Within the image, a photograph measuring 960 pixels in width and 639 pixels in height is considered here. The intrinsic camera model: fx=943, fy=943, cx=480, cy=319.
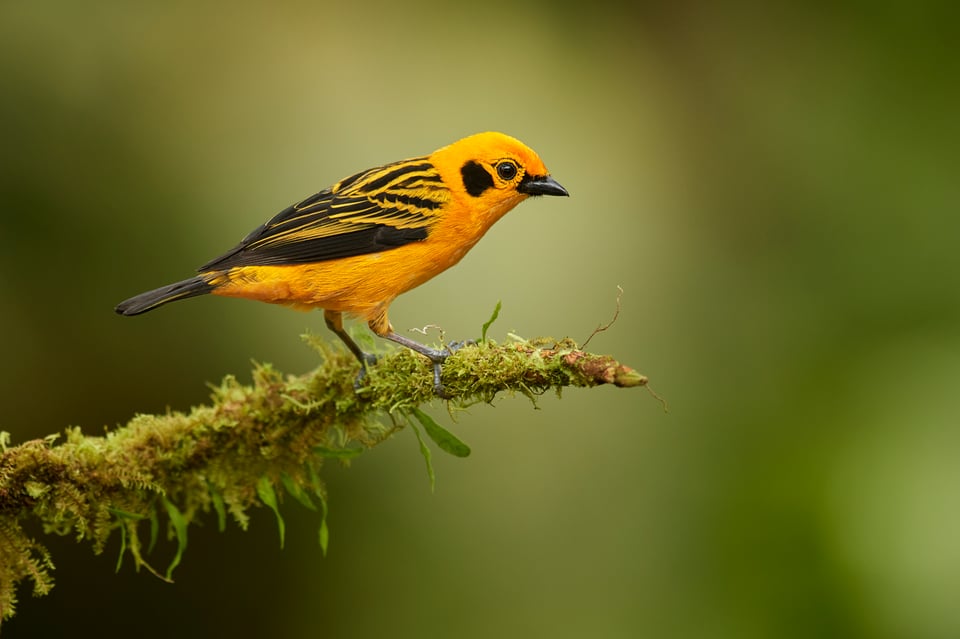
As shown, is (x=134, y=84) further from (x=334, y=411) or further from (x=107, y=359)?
(x=334, y=411)

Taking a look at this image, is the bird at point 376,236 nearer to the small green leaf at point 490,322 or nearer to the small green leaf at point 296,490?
the small green leaf at point 490,322

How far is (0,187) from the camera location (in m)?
6.08

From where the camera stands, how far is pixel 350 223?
4.35m

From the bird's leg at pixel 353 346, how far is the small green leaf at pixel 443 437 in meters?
0.33

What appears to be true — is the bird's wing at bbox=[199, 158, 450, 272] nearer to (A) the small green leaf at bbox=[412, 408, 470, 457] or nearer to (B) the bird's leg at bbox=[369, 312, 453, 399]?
(B) the bird's leg at bbox=[369, 312, 453, 399]

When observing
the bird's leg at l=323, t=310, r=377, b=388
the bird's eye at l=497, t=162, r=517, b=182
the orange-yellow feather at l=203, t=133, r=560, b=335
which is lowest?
the bird's leg at l=323, t=310, r=377, b=388

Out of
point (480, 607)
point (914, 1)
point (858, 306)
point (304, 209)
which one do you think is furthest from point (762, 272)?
point (304, 209)

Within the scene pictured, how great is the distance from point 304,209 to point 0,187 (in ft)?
9.39

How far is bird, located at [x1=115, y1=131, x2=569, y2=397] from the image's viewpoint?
411cm

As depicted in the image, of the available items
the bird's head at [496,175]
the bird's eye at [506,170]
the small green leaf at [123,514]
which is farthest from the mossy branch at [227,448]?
the bird's eye at [506,170]

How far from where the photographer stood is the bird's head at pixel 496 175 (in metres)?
4.44

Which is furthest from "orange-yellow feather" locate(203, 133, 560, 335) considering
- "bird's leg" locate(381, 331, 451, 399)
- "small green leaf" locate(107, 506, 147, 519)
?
"small green leaf" locate(107, 506, 147, 519)

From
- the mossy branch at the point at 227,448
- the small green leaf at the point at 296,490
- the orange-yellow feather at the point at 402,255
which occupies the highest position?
the orange-yellow feather at the point at 402,255

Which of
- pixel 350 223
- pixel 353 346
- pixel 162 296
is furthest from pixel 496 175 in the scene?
pixel 162 296
